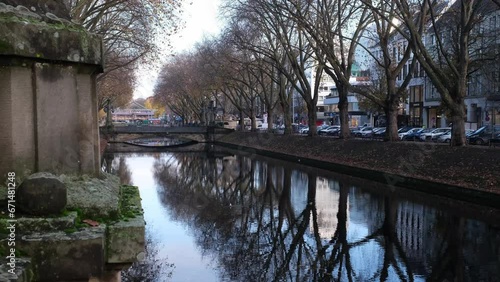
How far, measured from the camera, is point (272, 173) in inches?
1214

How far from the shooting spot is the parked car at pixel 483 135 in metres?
38.6

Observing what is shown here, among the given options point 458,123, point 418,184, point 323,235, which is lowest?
point 323,235

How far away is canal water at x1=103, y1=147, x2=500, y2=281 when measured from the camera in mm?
10391

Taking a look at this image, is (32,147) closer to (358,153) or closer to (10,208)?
(10,208)

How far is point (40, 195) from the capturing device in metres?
3.42

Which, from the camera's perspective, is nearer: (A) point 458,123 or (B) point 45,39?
(B) point 45,39

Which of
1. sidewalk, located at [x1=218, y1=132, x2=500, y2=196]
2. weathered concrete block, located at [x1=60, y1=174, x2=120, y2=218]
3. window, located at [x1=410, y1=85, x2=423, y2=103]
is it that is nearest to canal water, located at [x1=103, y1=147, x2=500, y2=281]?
sidewalk, located at [x1=218, y1=132, x2=500, y2=196]

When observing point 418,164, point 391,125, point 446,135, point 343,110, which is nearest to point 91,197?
point 418,164

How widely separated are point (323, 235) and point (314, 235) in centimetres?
25

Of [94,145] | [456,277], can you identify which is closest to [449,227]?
[456,277]

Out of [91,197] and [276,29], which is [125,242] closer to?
[91,197]

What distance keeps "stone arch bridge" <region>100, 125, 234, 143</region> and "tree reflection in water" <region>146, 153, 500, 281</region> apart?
156ft

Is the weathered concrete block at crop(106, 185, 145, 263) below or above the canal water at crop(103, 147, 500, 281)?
above

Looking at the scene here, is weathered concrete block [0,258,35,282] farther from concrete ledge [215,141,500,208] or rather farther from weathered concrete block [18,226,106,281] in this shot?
concrete ledge [215,141,500,208]
